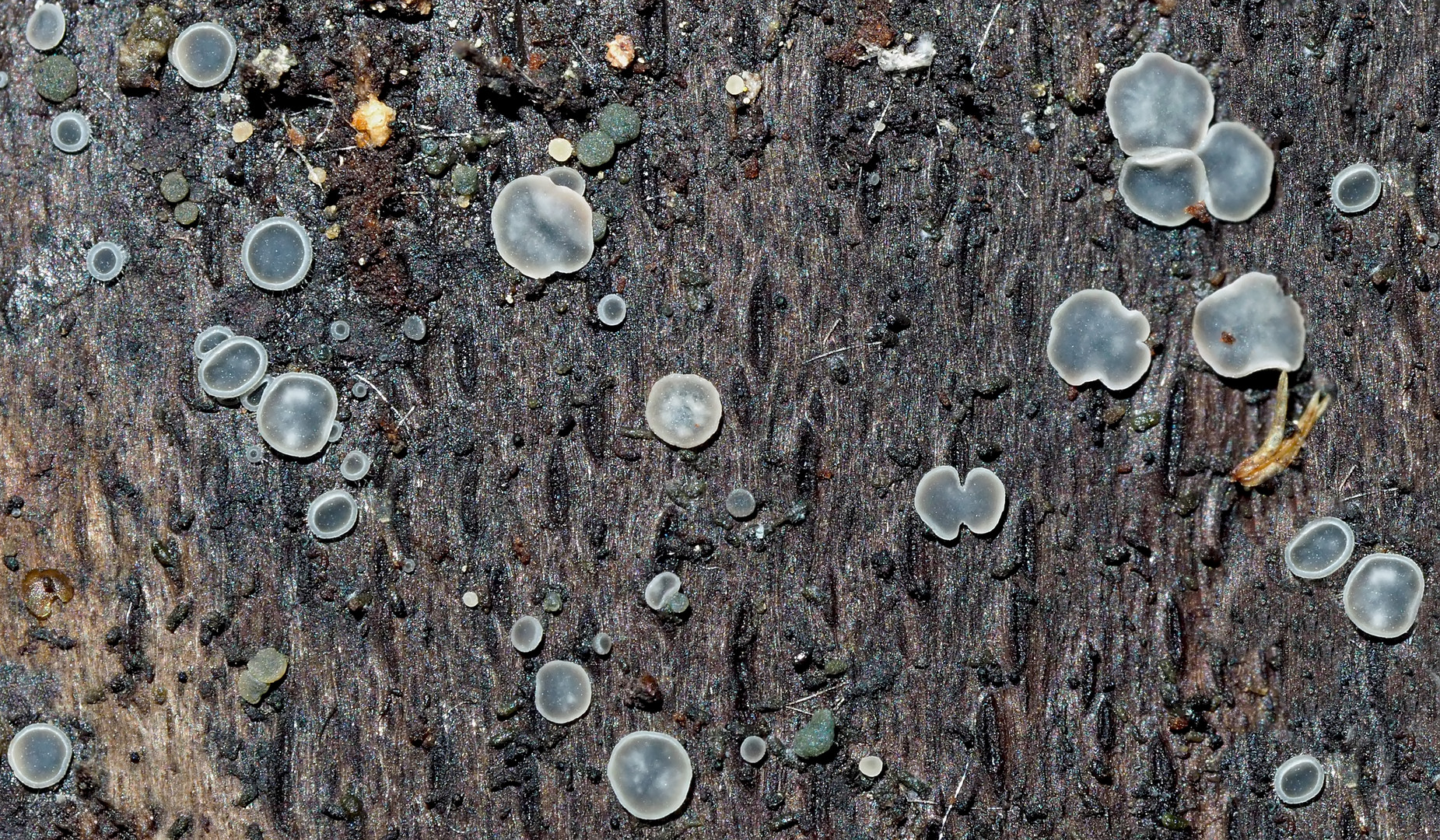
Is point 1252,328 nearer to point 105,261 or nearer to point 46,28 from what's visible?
point 105,261

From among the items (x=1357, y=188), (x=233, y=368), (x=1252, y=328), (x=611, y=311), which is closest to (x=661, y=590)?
(x=611, y=311)

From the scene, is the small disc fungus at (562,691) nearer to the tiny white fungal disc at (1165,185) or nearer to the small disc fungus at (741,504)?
the small disc fungus at (741,504)

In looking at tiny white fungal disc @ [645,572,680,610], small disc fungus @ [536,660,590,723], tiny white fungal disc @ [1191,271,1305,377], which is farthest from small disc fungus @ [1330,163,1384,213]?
small disc fungus @ [536,660,590,723]

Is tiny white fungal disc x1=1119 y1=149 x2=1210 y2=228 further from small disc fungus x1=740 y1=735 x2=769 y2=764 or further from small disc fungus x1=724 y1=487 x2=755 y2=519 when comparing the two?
small disc fungus x1=740 y1=735 x2=769 y2=764

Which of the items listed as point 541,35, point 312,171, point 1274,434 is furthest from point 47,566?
point 1274,434

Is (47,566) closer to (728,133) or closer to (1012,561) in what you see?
(728,133)

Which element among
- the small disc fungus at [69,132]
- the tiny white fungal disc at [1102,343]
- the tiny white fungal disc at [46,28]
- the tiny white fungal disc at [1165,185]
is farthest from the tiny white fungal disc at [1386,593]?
the tiny white fungal disc at [46,28]

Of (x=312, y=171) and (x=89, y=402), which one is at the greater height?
(x=312, y=171)
